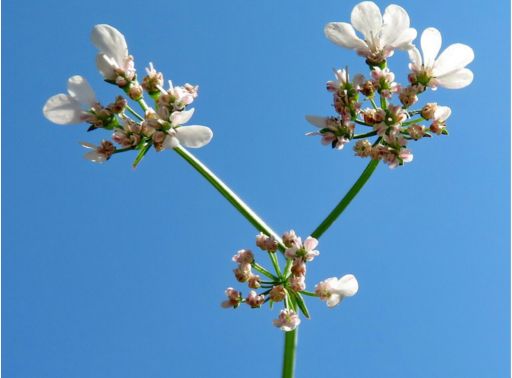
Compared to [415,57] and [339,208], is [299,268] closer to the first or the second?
[339,208]

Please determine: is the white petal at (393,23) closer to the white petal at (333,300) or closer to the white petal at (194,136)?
the white petal at (194,136)

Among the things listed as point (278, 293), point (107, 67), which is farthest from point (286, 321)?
point (107, 67)

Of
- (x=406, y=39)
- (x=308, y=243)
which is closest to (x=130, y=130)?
(x=308, y=243)

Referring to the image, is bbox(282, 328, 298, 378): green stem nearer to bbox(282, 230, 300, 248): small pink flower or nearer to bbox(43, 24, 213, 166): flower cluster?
bbox(282, 230, 300, 248): small pink flower

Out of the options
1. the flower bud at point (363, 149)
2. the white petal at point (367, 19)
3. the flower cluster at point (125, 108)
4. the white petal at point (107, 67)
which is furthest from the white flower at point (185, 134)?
the white petal at point (367, 19)

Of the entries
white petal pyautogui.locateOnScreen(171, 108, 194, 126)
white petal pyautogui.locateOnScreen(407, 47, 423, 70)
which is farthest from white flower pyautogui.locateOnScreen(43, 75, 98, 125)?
white petal pyautogui.locateOnScreen(407, 47, 423, 70)

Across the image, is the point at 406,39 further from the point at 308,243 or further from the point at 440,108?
the point at 308,243
